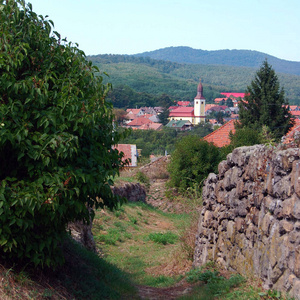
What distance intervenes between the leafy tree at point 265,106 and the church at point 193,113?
275ft

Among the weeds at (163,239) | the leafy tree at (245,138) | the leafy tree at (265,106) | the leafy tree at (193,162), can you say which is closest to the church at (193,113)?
the leafy tree at (265,106)

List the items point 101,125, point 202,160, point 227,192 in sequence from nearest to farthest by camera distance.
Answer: point 101,125
point 227,192
point 202,160

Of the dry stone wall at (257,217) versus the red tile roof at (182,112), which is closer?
the dry stone wall at (257,217)

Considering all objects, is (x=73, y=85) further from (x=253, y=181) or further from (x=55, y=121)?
(x=253, y=181)

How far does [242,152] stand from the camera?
7258 millimetres

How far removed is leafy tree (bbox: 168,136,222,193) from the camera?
22969 millimetres

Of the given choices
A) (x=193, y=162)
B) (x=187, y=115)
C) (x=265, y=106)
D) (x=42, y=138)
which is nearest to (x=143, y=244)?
(x=42, y=138)

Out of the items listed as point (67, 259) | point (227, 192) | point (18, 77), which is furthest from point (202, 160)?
point (18, 77)

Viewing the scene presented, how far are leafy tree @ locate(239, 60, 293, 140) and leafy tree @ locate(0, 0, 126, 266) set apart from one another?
2899cm

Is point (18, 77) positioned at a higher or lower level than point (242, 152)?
higher

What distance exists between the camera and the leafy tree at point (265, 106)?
3409 centimetres

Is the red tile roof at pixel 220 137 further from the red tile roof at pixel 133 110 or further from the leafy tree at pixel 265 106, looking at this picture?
the red tile roof at pixel 133 110

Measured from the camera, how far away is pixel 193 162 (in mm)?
23031

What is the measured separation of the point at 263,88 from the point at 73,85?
109 ft
